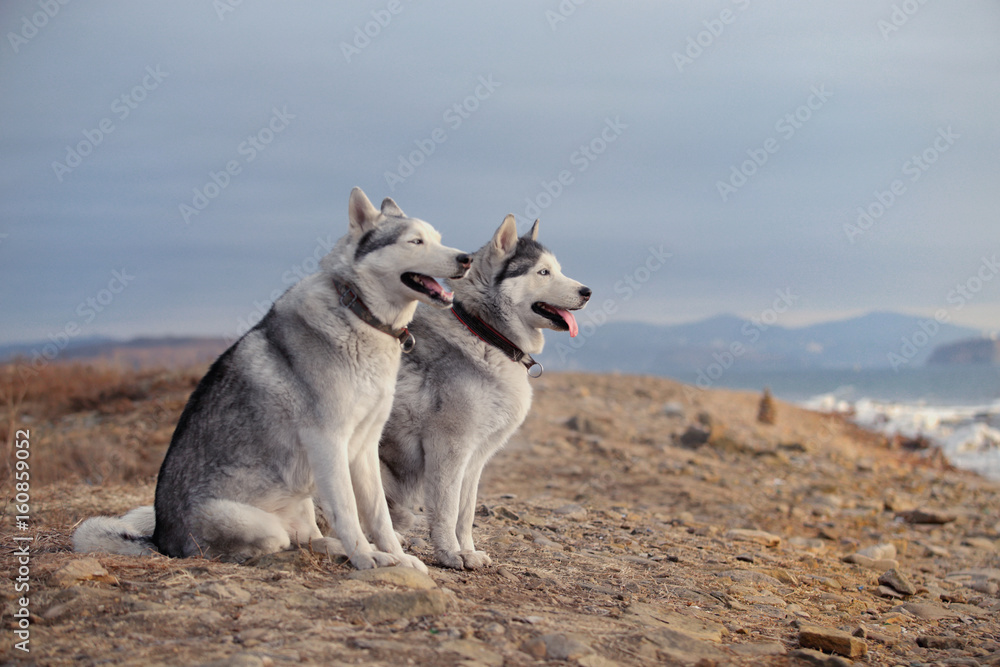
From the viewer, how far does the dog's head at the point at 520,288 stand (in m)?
6.05

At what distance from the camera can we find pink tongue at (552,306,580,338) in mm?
6148

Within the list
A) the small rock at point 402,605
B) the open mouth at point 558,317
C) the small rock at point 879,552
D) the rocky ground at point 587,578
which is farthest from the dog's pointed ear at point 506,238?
the small rock at point 879,552

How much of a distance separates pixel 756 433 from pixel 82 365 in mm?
15631

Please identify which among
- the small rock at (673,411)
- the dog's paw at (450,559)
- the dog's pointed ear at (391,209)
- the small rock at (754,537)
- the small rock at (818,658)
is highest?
the small rock at (673,411)

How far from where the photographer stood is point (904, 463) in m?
18.3

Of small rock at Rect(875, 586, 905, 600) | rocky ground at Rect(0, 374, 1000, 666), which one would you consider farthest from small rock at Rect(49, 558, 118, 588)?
small rock at Rect(875, 586, 905, 600)

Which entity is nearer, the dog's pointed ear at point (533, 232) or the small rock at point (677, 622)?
the small rock at point (677, 622)

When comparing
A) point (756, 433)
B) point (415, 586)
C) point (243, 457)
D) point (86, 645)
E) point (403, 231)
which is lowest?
point (86, 645)

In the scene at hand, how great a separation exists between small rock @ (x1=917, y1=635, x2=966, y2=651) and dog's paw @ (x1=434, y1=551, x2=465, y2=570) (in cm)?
325

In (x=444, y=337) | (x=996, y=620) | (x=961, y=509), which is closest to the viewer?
(x=444, y=337)

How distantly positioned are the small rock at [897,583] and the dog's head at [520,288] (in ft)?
12.7

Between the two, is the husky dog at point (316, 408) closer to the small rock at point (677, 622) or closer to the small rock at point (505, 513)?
the small rock at point (677, 622)

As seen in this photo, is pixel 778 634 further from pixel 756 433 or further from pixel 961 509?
pixel 756 433

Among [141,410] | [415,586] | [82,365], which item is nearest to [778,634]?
[415,586]
